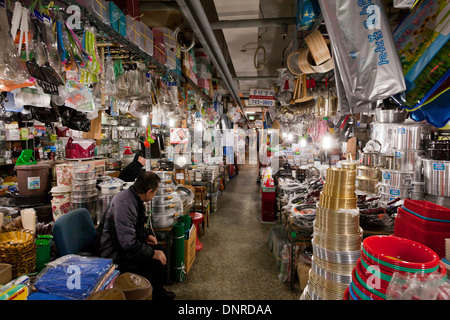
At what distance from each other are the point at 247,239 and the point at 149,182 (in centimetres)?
310

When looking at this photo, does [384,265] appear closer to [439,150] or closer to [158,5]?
[439,150]

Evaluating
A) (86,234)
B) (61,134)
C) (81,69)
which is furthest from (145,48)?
(61,134)

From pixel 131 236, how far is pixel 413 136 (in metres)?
4.30

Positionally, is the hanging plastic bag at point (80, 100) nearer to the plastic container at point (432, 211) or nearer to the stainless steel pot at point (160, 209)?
the stainless steel pot at point (160, 209)

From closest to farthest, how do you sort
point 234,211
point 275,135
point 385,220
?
point 385,220, point 234,211, point 275,135

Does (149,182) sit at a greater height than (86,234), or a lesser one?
greater

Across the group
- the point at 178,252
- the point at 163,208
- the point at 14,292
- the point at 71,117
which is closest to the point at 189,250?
the point at 178,252

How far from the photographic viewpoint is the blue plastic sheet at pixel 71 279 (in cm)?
133

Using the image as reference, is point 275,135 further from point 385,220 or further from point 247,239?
point 385,220

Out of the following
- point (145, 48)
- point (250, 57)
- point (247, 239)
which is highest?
point (250, 57)

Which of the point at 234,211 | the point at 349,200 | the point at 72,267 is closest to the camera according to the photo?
the point at 72,267

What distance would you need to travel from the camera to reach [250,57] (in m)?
6.20

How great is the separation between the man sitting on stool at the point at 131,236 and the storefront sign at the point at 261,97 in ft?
17.1

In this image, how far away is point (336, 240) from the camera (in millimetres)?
1910
